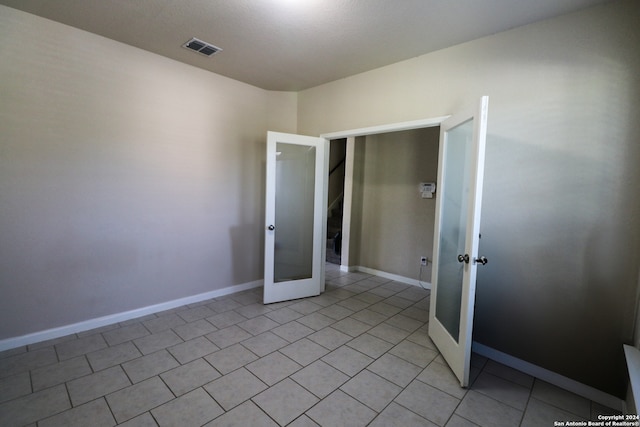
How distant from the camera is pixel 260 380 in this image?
7.01 ft

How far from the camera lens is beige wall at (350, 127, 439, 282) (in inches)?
170

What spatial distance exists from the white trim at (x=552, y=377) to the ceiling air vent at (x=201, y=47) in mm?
3843

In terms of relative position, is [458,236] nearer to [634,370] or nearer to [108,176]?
[634,370]

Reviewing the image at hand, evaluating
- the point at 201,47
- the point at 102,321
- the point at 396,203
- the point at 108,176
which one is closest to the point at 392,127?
the point at 396,203

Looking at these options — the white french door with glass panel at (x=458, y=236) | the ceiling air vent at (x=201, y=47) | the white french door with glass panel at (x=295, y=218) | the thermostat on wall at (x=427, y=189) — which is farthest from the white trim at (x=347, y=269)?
the ceiling air vent at (x=201, y=47)

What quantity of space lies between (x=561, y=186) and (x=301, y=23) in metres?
2.44

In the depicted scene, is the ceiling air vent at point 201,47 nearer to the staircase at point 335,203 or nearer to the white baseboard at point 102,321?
the white baseboard at point 102,321

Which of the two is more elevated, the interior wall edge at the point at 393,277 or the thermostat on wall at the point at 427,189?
the thermostat on wall at the point at 427,189

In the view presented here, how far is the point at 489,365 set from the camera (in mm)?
2453

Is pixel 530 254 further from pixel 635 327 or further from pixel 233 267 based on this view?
pixel 233 267

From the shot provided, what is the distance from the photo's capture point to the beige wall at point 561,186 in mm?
1968

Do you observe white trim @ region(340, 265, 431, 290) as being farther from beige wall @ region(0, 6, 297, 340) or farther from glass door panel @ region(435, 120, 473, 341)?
beige wall @ region(0, 6, 297, 340)

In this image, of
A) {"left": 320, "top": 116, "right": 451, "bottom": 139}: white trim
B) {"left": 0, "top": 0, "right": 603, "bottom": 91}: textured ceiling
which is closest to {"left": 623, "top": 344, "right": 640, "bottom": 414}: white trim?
{"left": 320, "top": 116, "right": 451, "bottom": 139}: white trim

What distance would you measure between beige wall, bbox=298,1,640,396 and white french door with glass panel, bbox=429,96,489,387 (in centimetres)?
28
